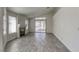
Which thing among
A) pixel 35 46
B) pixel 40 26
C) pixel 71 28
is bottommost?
pixel 35 46

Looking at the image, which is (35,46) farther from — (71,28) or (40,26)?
(40,26)

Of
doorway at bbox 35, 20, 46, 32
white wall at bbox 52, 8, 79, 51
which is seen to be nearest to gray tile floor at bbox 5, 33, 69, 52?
white wall at bbox 52, 8, 79, 51

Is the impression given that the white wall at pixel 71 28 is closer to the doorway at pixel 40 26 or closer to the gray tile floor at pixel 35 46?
the gray tile floor at pixel 35 46

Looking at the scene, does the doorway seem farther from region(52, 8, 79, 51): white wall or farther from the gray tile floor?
region(52, 8, 79, 51): white wall

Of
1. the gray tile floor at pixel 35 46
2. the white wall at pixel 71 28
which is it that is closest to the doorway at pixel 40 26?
the gray tile floor at pixel 35 46

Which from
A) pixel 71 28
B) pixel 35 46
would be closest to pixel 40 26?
pixel 35 46

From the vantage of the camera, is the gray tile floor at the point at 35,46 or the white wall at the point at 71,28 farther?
the gray tile floor at the point at 35,46

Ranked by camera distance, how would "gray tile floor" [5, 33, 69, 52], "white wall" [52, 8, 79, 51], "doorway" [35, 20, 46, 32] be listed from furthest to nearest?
"doorway" [35, 20, 46, 32] < "gray tile floor" [5, 33, 69, 52] < "white wall" [52, 8, 79, 51]

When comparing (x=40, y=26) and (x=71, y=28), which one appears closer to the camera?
(x=71, y=28)
